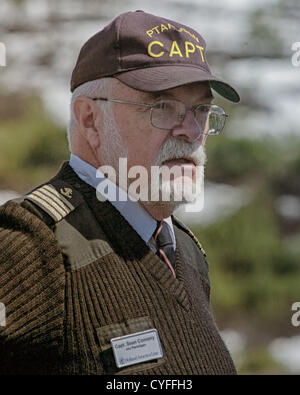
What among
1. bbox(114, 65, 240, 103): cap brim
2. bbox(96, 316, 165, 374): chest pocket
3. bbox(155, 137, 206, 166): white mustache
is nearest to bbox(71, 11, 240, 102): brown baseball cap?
bbox(114, 65, 240, 103): cap brim

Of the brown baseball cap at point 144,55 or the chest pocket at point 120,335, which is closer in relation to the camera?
the chest pocket at point 120,335

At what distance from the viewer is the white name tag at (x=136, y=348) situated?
1216 millimetres

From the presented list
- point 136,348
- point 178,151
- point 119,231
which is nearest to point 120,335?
point 136,348

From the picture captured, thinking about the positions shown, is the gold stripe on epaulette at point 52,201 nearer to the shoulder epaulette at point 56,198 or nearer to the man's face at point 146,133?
the shoulder epaulette at point 56,198

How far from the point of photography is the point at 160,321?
128 cm

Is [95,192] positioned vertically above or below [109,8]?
below

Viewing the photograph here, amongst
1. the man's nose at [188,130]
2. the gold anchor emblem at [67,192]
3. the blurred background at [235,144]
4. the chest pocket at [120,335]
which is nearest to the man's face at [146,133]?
the man's nose at [188,130]

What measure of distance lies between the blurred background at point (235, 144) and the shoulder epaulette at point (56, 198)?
3.50 metres

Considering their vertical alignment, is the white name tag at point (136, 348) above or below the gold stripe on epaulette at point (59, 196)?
below

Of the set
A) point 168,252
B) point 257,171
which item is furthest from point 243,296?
point 168,252

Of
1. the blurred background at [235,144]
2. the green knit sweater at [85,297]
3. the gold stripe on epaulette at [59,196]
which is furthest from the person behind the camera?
the blurred background at [235,144]

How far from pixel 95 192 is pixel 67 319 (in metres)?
0.28

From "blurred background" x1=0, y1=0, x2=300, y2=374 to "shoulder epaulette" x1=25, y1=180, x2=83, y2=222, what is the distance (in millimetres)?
3500
